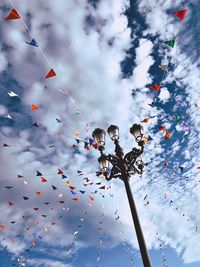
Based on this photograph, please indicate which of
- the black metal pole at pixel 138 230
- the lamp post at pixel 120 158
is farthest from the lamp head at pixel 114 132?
the black metal pole at pixel 138 230

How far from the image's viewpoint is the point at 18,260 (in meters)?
33.4

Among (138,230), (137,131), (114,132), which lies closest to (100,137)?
(114,132)

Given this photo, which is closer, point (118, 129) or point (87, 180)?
point (118, 129)

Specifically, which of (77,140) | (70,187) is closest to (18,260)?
(70,187)

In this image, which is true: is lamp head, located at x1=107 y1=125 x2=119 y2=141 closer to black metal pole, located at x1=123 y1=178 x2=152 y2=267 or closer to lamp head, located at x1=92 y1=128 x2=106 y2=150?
lamp head, located at x1=92 y1=128 x2=106 y2=150

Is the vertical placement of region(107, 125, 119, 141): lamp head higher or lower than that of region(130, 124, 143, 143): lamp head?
higher

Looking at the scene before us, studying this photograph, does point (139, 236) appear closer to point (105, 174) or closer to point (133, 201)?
point (133, 201)

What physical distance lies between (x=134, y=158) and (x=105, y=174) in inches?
31.8

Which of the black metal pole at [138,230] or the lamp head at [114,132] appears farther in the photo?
the lamp head at [114,132]

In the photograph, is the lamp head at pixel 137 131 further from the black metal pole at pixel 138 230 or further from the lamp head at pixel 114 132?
the black metal pole at pixel 138 230

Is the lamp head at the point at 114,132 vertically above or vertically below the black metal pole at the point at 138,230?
above

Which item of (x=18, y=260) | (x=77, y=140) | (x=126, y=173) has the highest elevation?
(x=18, y=260)

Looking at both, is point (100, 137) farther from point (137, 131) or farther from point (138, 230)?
point (138, 230)

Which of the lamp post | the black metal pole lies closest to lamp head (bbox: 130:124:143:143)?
the lamp post
